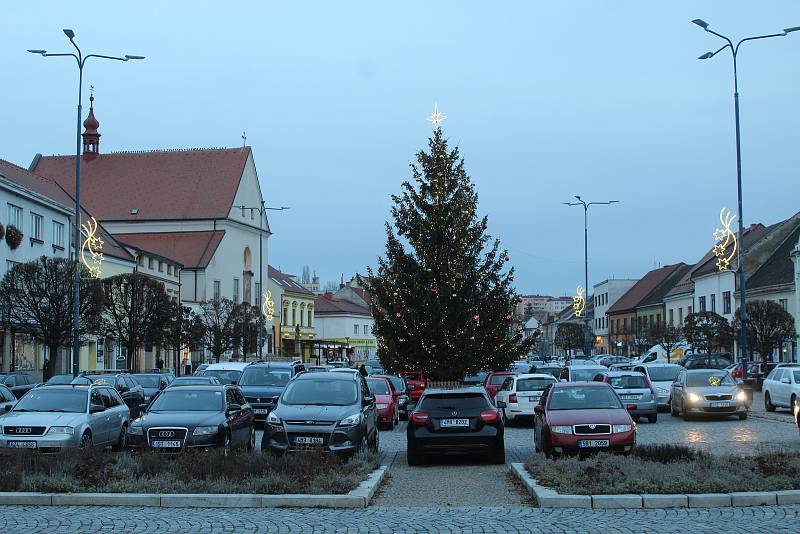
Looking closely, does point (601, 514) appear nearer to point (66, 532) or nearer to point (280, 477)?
point (280, 477)

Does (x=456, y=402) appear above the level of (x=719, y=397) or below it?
above

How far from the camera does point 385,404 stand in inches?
1097

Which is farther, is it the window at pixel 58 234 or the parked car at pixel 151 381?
the window at pixel 58 234

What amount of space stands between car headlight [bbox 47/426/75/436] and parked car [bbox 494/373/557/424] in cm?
1315

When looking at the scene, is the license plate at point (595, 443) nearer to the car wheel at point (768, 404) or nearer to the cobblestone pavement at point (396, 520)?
the cobblestone pavement at point (396, 520)

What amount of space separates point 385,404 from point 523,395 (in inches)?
158

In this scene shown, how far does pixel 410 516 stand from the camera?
1176 cm

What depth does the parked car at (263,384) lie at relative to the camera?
28.3 m

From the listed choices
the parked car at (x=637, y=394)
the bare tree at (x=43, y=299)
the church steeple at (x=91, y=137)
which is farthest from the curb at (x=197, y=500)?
the church steeple at (x=91, y=137)

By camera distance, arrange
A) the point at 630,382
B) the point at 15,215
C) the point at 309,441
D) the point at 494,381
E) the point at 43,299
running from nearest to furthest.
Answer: the point at 309,441, the point at 630,382, the point at 494,381, the point at 43,299, the point at 15,215

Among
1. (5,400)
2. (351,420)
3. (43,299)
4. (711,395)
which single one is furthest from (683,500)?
(43,299)

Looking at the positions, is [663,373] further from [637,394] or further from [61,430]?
[61,430]

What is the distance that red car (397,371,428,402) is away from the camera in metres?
40.3

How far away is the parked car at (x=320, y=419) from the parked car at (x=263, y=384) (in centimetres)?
936
